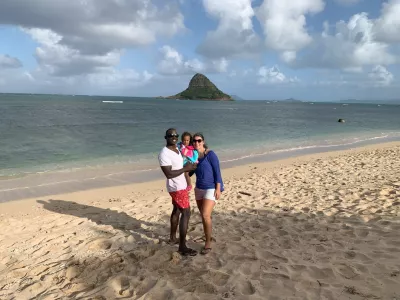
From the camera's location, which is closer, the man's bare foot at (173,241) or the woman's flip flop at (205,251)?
the woman's flip flop at (205,251)

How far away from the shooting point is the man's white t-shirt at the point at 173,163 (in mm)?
4590

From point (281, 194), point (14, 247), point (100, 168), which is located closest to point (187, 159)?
point (14, 247)

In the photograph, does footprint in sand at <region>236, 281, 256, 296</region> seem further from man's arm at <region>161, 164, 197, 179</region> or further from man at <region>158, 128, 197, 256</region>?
man's arm at <region>161, 164, 197, 179</region>

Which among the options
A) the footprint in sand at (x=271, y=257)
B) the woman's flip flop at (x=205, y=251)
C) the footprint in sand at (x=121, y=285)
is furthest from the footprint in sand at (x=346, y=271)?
the footprint in sand at (x=121, y=285)

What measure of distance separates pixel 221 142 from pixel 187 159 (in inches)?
763

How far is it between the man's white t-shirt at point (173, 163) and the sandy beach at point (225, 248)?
40.9 inches

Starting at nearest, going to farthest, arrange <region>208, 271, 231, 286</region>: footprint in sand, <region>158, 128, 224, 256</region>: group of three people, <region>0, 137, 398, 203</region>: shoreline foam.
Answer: <region>208, 271, 231, 286</region>: footprint in sand, <region>158, 128, 224, 256</region>: group of three people, <region>0, 137, 398, 203</region>: shoreline foam

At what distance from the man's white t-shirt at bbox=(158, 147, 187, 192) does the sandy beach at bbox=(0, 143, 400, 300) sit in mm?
1038

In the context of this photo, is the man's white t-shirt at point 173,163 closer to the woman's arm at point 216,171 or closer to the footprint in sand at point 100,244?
the woman's arm at point 216,171

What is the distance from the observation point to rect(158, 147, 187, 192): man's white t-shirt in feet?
15.1

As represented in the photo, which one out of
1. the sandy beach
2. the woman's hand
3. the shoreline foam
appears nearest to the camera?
the sandy beach

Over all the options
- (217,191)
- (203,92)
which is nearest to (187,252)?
(217,191)

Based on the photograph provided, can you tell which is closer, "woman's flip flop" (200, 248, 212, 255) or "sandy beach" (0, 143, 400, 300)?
"sandy beach" (0, 143, 400, 300)

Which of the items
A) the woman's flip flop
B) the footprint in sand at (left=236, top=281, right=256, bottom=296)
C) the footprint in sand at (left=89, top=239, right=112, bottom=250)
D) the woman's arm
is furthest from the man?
the footprint in sand at (left=89, top=239, right=112, bottom=250)
